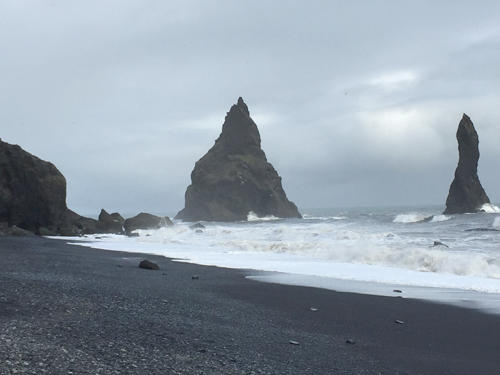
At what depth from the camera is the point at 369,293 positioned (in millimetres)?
12406

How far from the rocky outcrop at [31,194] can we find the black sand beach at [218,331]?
1164 inches

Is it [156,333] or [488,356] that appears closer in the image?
[156,333]

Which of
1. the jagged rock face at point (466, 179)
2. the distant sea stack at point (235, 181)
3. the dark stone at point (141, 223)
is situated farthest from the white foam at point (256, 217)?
the dark stone at point (141, 223)

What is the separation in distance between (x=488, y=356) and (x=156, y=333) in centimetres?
485

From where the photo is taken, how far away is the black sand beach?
5246 mm

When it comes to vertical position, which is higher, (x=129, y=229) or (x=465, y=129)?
(x=465, y=129)

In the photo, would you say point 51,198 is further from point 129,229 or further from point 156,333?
point 156,333

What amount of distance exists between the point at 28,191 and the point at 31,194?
0.34 m

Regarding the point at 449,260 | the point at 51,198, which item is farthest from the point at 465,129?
the point at 449,260

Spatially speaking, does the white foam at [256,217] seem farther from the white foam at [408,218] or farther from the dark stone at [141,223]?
the dark stone at [141,223]

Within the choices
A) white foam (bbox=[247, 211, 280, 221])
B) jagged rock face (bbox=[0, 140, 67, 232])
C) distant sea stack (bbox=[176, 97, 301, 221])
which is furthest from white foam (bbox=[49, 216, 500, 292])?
distant sea stack (bbox=[176, 97, 301, 221])

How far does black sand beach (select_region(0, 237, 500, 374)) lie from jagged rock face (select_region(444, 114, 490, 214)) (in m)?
99.6

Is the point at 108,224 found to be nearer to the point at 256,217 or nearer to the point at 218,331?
the point at 218,331

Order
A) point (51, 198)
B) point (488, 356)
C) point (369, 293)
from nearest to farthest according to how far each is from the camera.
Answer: point (488, 356), point (369, 293), point (51, 198)
